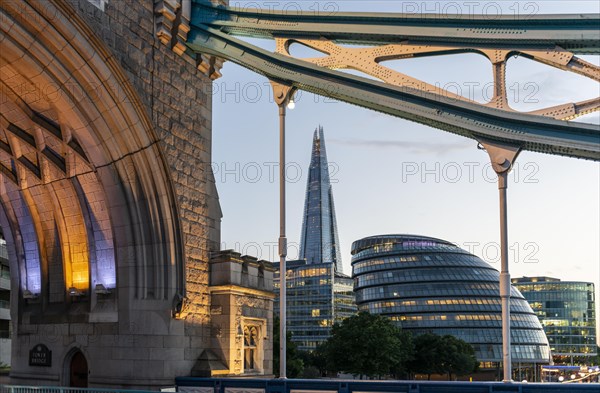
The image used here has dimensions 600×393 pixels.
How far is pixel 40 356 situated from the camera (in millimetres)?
18984

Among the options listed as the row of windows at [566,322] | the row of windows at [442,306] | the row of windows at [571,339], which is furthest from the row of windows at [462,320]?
the row of windows at [566,322]

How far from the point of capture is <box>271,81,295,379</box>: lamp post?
52.2ft

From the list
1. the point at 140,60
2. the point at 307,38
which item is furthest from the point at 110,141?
the point at 307,38

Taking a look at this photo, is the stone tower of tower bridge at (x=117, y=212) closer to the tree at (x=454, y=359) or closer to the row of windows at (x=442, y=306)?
the tree at (x=454, y=359)

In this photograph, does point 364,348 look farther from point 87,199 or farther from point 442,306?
point 87,199

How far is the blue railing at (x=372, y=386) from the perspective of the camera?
13.0m

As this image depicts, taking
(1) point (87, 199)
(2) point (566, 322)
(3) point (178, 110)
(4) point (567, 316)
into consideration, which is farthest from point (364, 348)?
(4) point (567, 316)

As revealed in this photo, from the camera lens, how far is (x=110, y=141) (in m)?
17.5

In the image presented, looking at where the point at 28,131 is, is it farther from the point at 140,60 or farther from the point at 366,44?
the point at 366,44

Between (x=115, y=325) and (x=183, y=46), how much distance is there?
7.76 m

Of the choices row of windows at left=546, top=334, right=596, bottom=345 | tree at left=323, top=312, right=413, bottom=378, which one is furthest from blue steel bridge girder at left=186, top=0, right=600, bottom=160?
row of windows at left=546, top=334, right=596, bottom=345

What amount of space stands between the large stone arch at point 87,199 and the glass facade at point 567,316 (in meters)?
175

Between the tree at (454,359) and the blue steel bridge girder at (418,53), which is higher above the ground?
the blue steel bridge girder at (418,53)

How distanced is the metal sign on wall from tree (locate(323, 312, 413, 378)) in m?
49.8
